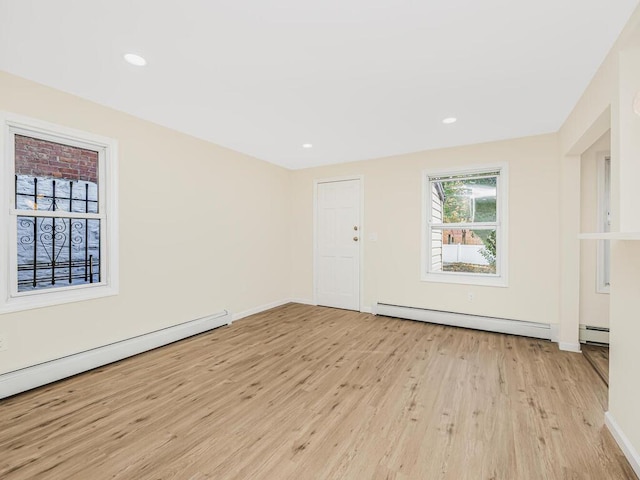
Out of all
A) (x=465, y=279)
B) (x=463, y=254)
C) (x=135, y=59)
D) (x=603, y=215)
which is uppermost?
(x=135, y=59)

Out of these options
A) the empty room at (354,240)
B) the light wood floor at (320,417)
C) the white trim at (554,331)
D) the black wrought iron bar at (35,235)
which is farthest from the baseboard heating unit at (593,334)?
the black wrought iron bar at (35,235)

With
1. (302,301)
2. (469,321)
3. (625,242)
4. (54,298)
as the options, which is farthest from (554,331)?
(54,298)

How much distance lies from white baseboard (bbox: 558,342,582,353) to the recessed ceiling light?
4.80 metres

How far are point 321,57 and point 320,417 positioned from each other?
254 centimetres

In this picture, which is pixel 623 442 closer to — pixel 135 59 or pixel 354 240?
Result: pixel 354 240

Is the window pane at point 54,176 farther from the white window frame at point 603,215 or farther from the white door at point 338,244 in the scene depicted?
the white window frame at point 603,215

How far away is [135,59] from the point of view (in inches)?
84.5

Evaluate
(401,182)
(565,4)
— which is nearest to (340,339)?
(401,182)

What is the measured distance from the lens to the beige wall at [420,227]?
362 centimetres

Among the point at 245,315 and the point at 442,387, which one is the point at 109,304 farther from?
the point at 442,387

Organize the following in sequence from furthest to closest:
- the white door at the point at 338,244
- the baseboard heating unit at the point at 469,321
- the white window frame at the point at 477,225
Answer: the white door at the point at 338,244 → the white window frame at the point at 477,225 → the baseboard heating unit at the point at 469,321

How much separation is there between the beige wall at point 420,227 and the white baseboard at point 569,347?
35 centimetres

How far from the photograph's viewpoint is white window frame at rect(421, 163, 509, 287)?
12.6ft

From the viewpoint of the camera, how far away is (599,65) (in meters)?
2.17
